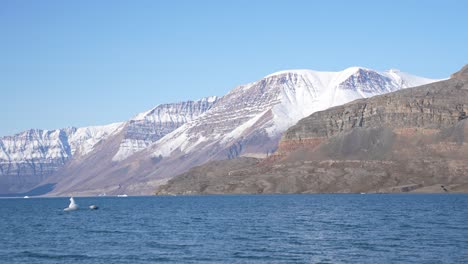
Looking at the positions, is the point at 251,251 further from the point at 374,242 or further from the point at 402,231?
the point at 402,231

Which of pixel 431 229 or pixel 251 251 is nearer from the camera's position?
pixel 251 251

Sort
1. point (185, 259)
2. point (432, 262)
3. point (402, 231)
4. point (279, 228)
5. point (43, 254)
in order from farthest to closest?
point (279, 228), point (402, 231), point (43, 254), point (185, 259), point (432, 262)

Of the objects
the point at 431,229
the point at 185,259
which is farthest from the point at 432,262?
the point at 431,229

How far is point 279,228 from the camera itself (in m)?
136

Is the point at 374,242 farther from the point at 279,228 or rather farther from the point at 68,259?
the point at 68,259

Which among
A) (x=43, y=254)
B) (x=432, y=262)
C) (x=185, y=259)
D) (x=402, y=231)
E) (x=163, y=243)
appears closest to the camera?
(x=432, y=262)

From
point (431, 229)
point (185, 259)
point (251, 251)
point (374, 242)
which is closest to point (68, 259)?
point (185, 259)

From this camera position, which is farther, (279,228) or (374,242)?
(279,228)

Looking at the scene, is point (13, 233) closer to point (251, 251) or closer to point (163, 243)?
point (163, 243)

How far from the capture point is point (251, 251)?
102375 mm

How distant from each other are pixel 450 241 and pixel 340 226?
103 ft

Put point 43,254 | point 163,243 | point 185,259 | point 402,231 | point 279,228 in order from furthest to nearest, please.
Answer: point 279,228 < point 402,231 < point 163,243 < point 43,254 < point 185,259

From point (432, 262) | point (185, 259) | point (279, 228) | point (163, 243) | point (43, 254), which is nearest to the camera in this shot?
point (432, 262)

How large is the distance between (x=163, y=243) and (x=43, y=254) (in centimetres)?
1680
